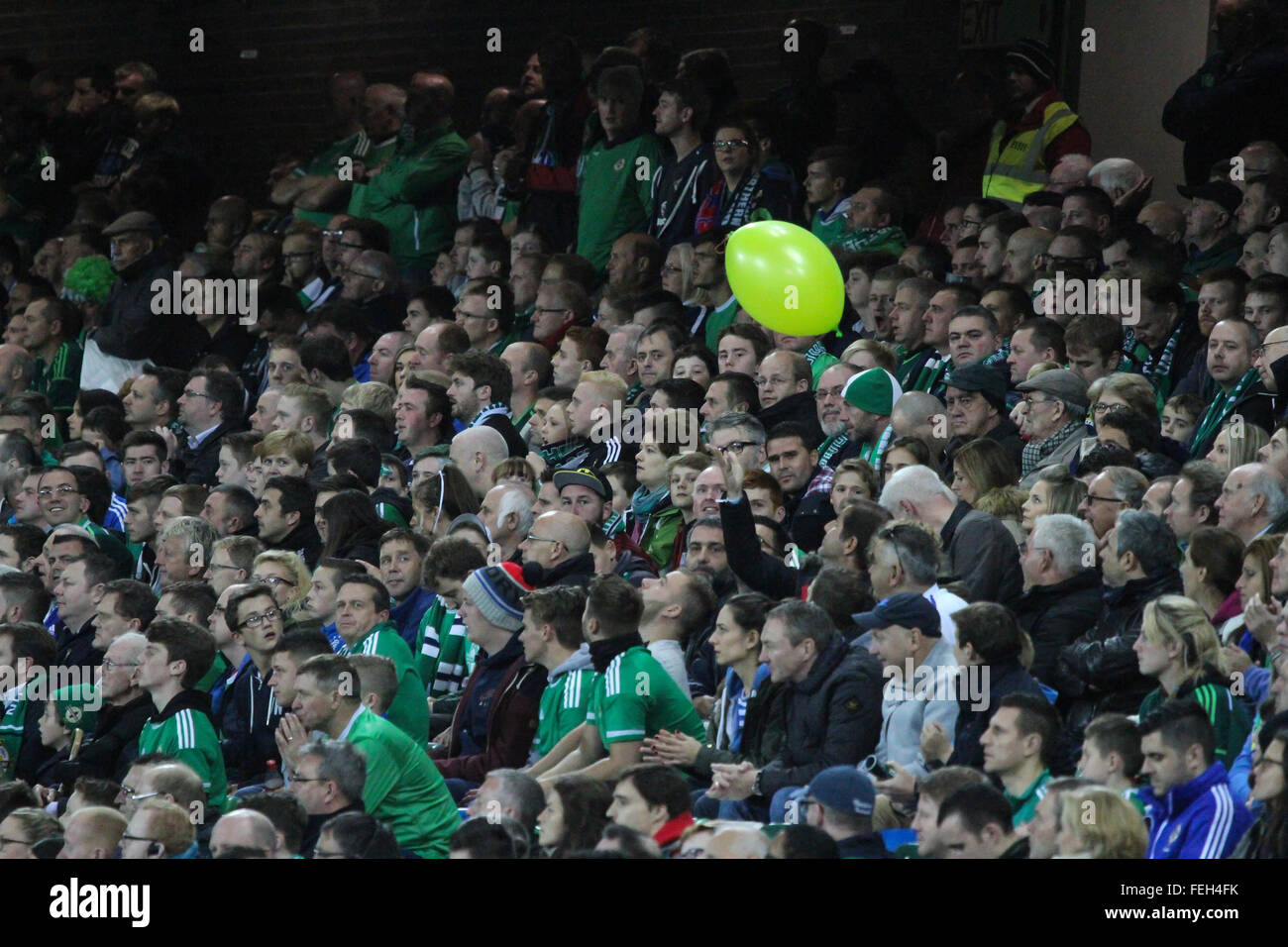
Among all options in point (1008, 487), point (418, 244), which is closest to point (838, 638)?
point (1008, 487)

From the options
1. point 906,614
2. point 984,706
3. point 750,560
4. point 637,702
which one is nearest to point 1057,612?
point 906,614

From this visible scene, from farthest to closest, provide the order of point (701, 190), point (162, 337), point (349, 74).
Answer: point (349, 74), point (162, 337), point (701, 190)

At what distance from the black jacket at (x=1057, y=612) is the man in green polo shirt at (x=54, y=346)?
6775 mm

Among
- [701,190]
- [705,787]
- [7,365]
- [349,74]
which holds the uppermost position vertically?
[349,74]

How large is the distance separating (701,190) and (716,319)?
38.5 inches

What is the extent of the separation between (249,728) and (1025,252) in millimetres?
4069

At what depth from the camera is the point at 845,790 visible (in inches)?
231

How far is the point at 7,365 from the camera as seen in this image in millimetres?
11711

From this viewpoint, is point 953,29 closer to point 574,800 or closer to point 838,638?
point 838,638

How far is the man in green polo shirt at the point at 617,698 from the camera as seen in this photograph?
6848mm

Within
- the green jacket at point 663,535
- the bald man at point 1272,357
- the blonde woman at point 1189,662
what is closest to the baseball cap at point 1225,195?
the bald man at point 1272,357

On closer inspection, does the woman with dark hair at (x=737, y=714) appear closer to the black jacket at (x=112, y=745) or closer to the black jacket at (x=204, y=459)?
the black jacket at (x=112, y=745)

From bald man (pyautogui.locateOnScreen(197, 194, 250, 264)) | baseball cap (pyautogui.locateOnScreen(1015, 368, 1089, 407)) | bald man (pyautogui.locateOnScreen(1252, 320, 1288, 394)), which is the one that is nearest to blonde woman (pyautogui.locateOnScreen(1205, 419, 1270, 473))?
bald man (pyautogui.locateOnScreen(1252, 320, 1288, 394))

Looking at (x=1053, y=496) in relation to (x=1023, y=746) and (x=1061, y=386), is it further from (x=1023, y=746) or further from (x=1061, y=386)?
(x=1023, y=746)
